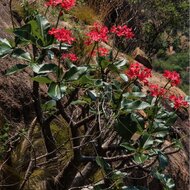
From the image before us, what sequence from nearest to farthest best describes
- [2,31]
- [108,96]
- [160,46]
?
[108,96], [2,31], [160,46]

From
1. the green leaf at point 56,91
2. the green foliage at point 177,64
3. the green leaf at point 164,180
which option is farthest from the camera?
the green foliage at point 177,64

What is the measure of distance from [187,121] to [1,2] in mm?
2880

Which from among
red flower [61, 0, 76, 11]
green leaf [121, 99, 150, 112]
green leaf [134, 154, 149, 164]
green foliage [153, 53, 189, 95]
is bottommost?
green foliage [153, 53, 189, 95]

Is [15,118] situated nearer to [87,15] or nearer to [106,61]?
[106,61]

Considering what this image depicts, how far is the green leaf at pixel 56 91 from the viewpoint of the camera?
85.2 inches

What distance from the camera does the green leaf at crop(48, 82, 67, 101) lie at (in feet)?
7.10

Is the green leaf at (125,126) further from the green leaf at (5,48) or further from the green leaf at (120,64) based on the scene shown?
the green leaf at (5,48)

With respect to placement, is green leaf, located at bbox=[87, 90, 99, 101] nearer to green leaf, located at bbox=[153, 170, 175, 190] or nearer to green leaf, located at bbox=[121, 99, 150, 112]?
green leaf, located at bbox=[121, 99, 150, 112]

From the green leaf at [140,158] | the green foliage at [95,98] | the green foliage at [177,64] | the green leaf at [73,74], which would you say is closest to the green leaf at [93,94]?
the green foliage at [95,98]

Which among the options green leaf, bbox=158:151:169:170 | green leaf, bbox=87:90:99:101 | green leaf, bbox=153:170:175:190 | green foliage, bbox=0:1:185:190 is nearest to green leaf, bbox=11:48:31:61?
green foliage, bbox=0:1:185:190

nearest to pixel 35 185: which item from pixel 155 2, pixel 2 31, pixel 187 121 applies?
pixel 2 31

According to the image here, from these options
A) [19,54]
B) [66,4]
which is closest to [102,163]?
[19,54]

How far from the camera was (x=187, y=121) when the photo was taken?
600 centimetres

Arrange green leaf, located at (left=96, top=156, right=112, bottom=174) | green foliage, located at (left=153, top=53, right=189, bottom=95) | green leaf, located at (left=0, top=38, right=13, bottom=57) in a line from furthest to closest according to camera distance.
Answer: green foliage, located at (left=153, top=53, right=189, bottom=95)
green leaf, located at (left=96, top=156, right=112, bottom=174)
green leaf, located at (left=0, top=38, right=13, bottom=57)
